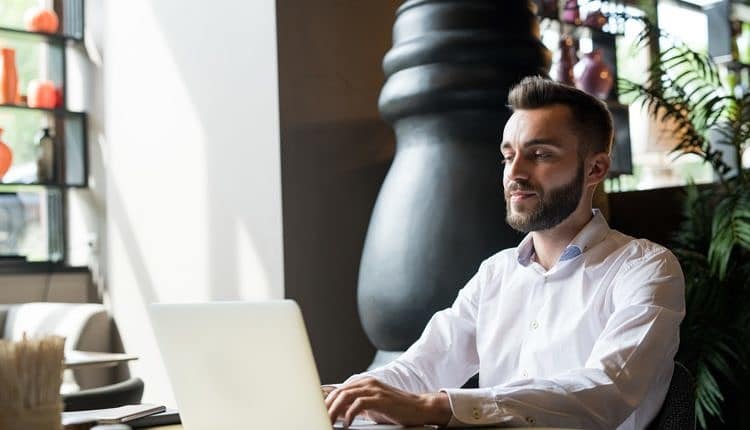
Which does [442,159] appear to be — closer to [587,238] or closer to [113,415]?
[587,238]

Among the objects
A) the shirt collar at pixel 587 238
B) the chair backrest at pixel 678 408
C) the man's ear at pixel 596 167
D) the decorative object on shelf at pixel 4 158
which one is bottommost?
the chair backrest at pixel 678 408

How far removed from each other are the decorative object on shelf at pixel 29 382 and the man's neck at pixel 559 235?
1.14 metres

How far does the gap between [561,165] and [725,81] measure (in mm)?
6355

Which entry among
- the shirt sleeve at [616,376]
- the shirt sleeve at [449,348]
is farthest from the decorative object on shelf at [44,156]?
the shirt sleeve at [616,376]

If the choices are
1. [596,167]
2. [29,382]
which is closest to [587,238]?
[596,167]

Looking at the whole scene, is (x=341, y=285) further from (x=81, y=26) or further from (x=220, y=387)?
(x=81, y=26)

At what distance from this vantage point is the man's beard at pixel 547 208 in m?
1.86

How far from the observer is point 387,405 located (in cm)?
136

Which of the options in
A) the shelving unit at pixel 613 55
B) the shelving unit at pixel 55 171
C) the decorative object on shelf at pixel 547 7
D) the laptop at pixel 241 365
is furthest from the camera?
the shelving unit at pixel 613 55

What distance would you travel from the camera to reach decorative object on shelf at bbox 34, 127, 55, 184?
16.7ft

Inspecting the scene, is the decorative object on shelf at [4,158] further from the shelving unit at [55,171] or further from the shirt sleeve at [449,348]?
the shirt sleeve at [449,348]

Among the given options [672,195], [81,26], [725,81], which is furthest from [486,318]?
A: [725,81]

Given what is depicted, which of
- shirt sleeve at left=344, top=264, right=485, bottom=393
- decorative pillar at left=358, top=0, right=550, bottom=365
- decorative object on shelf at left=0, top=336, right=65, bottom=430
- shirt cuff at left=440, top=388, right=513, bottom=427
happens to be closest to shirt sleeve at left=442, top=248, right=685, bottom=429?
shirt cuff at left=440, top=388, right=513, bottom=427

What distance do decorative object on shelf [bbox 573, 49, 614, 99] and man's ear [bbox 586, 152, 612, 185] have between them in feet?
9.62
